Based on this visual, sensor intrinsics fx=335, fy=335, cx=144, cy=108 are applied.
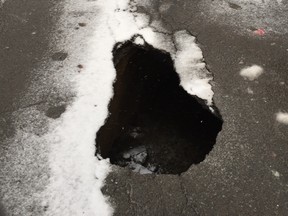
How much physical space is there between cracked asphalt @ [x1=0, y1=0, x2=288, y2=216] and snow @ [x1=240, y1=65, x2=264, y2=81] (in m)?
0.05

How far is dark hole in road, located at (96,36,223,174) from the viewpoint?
3246 mm

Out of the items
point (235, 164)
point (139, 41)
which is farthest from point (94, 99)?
point (235, 164)

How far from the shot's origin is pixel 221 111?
119 inches

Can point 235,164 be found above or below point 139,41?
below

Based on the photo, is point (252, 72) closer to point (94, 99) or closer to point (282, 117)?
point (282, 117)

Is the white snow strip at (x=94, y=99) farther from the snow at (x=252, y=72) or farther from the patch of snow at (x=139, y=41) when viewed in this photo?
the snow at (x=252, y=72)

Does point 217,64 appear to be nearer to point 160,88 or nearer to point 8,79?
point 160,88

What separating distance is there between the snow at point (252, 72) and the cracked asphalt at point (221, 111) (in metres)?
0.05

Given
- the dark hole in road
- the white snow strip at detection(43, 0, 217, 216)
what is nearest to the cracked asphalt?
the white snow strip at detection(43, 0, 217, 216)

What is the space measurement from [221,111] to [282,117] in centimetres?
55

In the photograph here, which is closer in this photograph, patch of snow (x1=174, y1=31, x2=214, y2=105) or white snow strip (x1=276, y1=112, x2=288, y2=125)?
white snow strip (x1=276, y1=112, x2=288, y2=125)

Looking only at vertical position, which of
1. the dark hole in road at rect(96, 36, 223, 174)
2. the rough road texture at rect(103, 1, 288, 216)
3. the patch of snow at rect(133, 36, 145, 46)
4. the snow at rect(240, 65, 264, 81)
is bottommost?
the dark hole in road at rect(96, 36, 223, 174)

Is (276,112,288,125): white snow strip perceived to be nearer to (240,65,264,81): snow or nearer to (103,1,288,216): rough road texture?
(103,1,288,216): rough road texture

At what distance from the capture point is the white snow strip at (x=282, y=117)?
298cm
